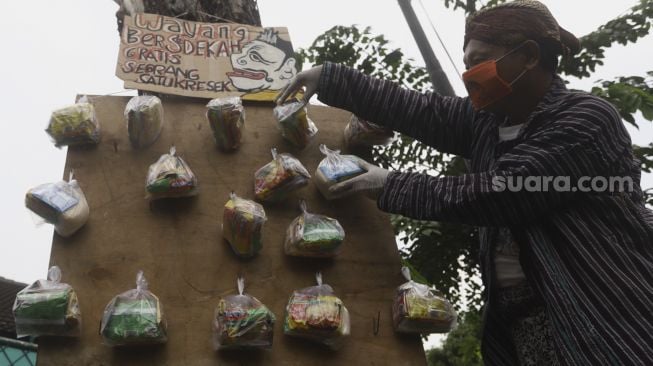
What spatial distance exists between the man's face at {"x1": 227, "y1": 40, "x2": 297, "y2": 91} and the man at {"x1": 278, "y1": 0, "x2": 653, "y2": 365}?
0.52m

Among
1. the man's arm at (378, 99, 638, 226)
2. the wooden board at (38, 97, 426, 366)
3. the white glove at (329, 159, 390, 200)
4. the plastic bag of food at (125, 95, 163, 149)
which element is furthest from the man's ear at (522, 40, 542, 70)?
the plastic bag of food at (125, 95, 163, 149)

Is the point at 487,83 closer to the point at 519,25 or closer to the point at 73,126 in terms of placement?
the point at 519,25

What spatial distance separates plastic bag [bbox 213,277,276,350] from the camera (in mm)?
1353

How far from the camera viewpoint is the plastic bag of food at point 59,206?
1.46m

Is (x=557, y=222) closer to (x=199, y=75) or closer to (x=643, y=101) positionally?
(x=199, y=75)

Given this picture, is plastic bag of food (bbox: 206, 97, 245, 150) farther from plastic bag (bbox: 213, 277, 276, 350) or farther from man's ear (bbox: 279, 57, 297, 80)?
plastic bag (bbox: 213, 277, 276, 350)

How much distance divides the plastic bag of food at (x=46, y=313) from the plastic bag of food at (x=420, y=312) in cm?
79

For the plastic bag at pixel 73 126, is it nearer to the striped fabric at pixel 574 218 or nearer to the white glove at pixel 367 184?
the white glove at pixel 367 184

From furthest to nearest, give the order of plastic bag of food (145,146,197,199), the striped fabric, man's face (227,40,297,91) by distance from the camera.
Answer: man's face (227,40,297,91), plastic bag of food (145,146,197,199), the striped fabric

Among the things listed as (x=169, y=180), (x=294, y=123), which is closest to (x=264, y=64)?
(x=294, y=123)

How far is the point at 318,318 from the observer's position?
1431 mm

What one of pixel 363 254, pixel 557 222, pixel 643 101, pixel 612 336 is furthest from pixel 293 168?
pixel 643 101

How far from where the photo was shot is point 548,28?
4.99ft

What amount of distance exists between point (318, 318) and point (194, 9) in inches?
50.0
